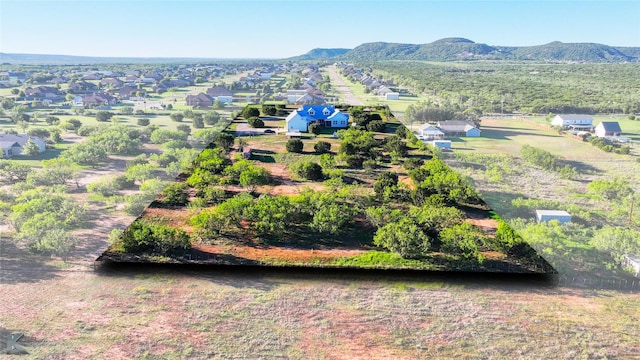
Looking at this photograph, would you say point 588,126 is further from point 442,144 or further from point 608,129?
point 442,144

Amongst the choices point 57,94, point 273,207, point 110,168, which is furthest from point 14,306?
point 57,94

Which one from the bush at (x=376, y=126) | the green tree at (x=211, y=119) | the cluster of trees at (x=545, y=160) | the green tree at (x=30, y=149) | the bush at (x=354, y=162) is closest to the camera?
the cluster of trees at (x=545, y=160)

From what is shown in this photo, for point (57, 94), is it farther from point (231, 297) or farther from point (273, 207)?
point (231, 297)

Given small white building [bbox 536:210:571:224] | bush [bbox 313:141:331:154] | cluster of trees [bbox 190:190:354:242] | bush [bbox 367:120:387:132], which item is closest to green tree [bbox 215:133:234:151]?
bush [bbox 313:141:331:154]

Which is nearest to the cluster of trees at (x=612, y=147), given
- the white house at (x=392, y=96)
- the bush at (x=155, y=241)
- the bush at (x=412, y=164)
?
the bush at (x=412, y=164)

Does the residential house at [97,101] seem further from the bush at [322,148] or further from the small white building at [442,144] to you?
the small white building at [442,144]

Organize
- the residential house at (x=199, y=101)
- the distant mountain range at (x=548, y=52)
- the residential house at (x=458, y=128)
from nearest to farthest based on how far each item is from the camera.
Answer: the residential house at (x=458, y=128)
the residential house at (x=199, y=101)
the distant mountain range at (x=548, y=52)
